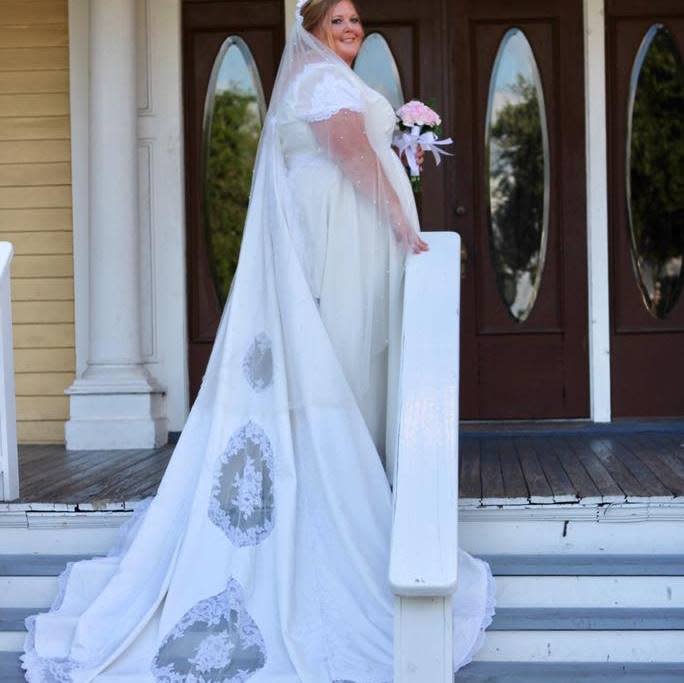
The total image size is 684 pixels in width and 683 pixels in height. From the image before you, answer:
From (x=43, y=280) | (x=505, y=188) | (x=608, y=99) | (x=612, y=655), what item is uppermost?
(x=608, y=99)

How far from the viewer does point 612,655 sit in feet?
12.6

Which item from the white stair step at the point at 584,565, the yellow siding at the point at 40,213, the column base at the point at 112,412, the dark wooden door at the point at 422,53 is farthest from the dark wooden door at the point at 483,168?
the white stair step at the point at 584,565

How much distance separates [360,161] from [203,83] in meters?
2.81

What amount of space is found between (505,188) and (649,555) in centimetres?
298

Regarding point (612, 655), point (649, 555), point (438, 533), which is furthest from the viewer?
point (649, 555)

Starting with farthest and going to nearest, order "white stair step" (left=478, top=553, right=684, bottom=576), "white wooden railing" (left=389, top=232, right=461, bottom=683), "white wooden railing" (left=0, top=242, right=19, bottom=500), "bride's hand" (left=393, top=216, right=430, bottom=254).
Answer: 1. "white wooden railing" (left=0, top=242, right=19, bottom=500)
2. "bride's hand" (left=393, top=216, right=430, bottom=254)
3. "white stair step" (left=478, top=553, right=684, bottom=576)
4. "white wooden railing" (left=389, top=232, right=461, bottom=683)

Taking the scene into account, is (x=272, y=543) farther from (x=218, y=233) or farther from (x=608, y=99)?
(x=608, y=99)

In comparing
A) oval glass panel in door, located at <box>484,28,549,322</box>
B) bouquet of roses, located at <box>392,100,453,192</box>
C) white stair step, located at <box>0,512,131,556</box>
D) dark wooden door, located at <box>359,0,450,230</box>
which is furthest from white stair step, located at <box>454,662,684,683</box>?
dark wooden door, located at <box>359,0,450,230</box>

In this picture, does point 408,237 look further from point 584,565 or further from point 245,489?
point 584,565

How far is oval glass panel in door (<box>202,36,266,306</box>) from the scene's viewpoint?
6895 millimetres

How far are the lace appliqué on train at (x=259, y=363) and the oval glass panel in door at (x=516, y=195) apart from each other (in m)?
2.84

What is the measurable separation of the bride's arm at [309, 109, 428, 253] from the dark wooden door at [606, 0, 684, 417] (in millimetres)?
2670

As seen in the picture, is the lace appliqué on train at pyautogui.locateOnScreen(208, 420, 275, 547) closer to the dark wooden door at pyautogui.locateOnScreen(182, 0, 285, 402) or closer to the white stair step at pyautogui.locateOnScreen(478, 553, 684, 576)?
the white stair step at pyautogui.locateOnScreen(478, 553, 684, 576)

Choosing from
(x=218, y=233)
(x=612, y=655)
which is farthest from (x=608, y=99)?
(x=612, y=655)
